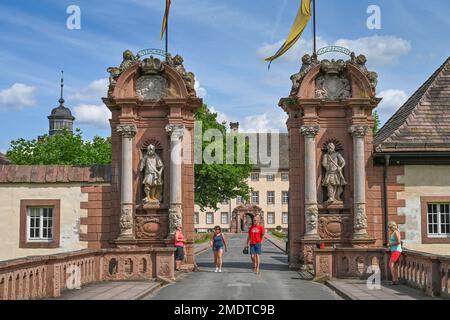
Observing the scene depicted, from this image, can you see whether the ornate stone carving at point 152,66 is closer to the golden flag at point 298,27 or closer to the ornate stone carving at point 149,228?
the golden flag at point 298,27

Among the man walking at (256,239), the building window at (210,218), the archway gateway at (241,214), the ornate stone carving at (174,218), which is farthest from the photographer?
the building window at (210,218)

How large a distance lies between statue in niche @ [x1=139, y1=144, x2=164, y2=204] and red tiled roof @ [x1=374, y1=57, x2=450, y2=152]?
6.84 m

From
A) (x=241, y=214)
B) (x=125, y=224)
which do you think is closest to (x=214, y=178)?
(x=125, y=224)

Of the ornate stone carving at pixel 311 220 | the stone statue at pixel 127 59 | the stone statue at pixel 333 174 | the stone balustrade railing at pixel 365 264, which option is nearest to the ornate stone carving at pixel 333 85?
the stone statue at pixel 333 174

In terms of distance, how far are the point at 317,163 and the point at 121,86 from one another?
21.7 ft

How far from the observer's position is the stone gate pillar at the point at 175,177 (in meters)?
21.0

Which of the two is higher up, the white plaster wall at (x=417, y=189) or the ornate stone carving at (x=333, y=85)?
the ornate stone carving at (x=333, y=85)

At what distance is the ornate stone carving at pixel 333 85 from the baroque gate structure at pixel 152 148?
12.7 ft

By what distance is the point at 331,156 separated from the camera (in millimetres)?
21547

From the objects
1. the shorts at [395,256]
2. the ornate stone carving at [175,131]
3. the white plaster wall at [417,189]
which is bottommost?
the shorts at [395,256]

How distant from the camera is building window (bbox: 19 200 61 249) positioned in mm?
21719

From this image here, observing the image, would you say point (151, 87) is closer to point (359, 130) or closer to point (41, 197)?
point (41, 197)

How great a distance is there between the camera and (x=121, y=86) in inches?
847
